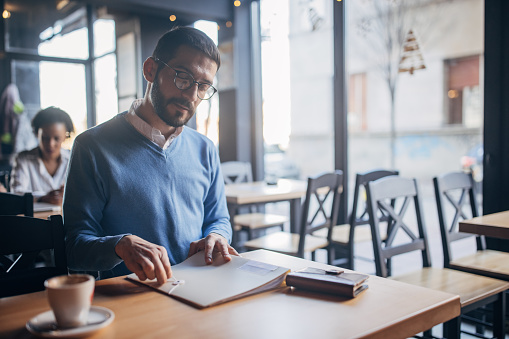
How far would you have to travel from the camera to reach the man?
4.26ft

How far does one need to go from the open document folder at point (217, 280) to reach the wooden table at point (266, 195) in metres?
2.03

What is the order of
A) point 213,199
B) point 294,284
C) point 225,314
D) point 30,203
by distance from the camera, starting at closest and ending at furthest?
point 225,314 < point 294,284 < point 213,199 < point 30,203

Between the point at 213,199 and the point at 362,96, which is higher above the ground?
the point at 362,96

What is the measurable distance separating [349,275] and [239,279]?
27 centimetres

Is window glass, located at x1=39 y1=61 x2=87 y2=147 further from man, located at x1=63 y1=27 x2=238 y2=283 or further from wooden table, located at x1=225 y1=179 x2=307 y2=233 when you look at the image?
man, located at x1=63 y1=27 x2=238 y2=283

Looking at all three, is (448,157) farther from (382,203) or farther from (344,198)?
(382,203)

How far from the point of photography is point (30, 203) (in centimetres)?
207

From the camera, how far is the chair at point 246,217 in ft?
13.2

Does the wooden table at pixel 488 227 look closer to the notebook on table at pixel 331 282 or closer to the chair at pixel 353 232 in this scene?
the chair at pixel 353 232

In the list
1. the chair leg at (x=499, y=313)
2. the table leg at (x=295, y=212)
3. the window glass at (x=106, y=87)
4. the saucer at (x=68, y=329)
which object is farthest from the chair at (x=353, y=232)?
the window glass at (x=106, y=87)

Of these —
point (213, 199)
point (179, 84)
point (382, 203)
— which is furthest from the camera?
point (382, 203)

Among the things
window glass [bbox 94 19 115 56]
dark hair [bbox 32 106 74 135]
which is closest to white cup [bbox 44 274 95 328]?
dark hair [bbox 32 106 74 135]

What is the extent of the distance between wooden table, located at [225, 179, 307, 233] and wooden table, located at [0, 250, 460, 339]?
7.20 feet

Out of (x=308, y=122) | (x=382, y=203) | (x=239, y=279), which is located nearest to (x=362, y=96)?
(x=308, y=122)
